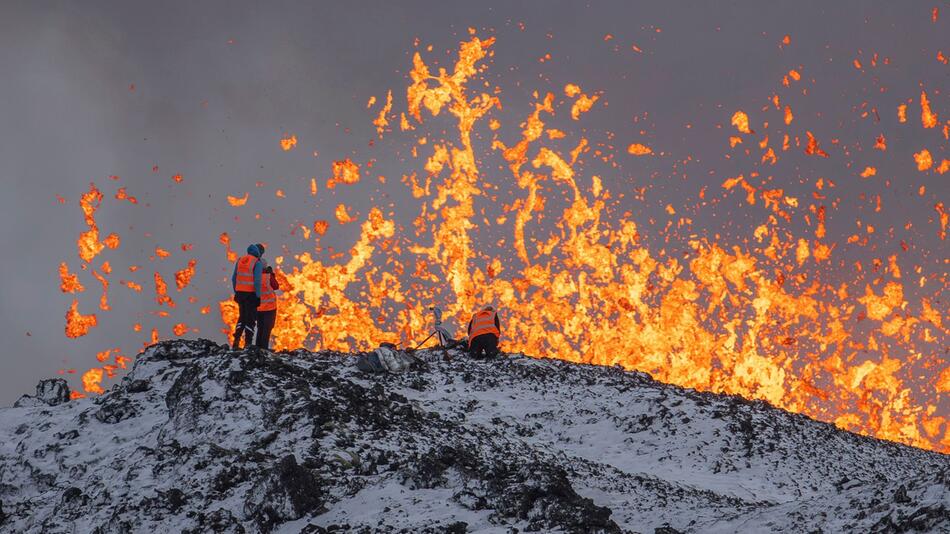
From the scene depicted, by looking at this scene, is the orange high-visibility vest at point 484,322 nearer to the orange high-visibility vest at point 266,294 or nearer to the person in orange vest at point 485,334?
the person in orange vest at point 485,334

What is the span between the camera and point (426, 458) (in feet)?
28.0

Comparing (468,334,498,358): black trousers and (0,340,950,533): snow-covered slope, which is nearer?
(0,340,950,533): snow-covered slope

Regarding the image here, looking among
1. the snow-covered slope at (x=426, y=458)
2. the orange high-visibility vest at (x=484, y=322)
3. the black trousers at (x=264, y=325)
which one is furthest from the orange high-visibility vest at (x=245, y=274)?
the orange high-visibility vest at (x=484, y=322)

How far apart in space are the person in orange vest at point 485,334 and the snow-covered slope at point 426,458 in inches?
67.5

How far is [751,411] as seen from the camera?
14539mm

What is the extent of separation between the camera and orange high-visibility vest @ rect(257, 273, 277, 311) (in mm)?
15266

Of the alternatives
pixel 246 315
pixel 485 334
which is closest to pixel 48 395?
pixel 246 315

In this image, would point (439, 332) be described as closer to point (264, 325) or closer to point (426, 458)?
point (264, 325)

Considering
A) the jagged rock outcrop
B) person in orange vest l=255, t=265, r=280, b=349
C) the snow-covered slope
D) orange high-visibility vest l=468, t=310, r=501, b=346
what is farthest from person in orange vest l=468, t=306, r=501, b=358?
the jagged rock outcrop

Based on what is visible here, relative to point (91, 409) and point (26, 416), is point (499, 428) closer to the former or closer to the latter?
point (91, 409)

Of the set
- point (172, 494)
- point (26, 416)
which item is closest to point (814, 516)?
point (172, 494)

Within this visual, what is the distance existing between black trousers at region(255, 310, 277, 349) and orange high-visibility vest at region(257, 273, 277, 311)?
13 cm

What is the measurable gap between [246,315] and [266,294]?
0.68 m

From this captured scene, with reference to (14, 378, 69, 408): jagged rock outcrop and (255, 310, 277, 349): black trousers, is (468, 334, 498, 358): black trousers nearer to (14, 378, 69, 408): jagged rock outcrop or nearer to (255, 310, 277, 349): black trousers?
(255, 310, 277, 349): black trousers
